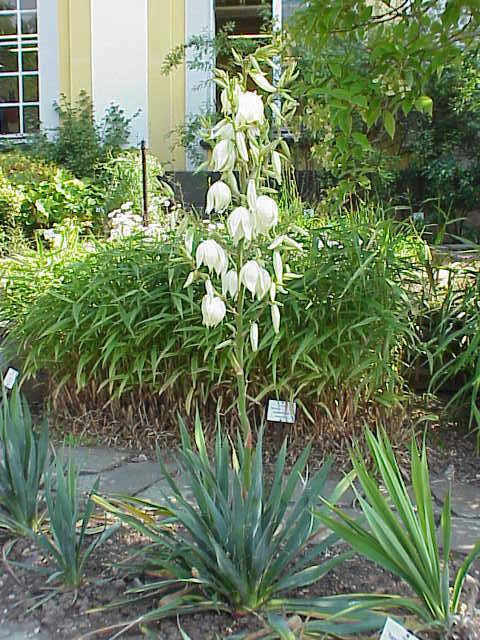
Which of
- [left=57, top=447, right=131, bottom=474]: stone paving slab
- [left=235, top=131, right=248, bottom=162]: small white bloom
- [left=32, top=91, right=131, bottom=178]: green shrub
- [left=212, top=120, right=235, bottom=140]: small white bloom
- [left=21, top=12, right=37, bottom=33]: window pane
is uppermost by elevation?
[left=21, top=12, right=37, bottom=33]: window pane

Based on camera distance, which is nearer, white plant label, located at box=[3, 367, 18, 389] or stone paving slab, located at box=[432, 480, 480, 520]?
stone paving slab, located at box=[432, 480, 480, 520]

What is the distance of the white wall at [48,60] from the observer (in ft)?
26.7

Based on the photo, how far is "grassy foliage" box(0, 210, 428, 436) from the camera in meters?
3.23

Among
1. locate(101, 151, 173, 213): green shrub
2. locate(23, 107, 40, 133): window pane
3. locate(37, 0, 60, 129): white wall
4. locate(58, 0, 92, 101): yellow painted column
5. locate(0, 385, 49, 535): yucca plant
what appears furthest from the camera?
Answer: locate(23, 107, 40, 133): window pane

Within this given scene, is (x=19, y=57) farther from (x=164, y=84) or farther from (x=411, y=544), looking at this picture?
(x=411, y=544)

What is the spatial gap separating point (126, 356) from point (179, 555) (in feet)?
5.08

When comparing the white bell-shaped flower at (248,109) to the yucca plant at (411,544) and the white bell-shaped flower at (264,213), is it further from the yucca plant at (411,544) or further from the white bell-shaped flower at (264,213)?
the yucca plant at (411,544)

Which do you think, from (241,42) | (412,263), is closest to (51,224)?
(241,42)

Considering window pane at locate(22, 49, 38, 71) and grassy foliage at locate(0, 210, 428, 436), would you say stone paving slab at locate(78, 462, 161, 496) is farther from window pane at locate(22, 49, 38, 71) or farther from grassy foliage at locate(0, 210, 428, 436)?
window pane at locate(22, 49, 38, 71)

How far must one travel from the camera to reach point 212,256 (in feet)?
6.34

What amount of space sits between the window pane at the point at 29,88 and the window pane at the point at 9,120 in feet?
0.73

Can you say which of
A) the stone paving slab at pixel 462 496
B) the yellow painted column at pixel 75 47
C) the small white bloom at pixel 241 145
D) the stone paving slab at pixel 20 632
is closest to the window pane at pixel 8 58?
the yellow painted column at pixel 75 47

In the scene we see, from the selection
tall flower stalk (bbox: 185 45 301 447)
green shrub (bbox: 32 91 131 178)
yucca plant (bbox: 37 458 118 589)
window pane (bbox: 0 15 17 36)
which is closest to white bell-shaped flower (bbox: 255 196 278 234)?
tall flower stalk (bbox: 185 45 301 447)

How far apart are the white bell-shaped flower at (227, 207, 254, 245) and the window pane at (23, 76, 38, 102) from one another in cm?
760
